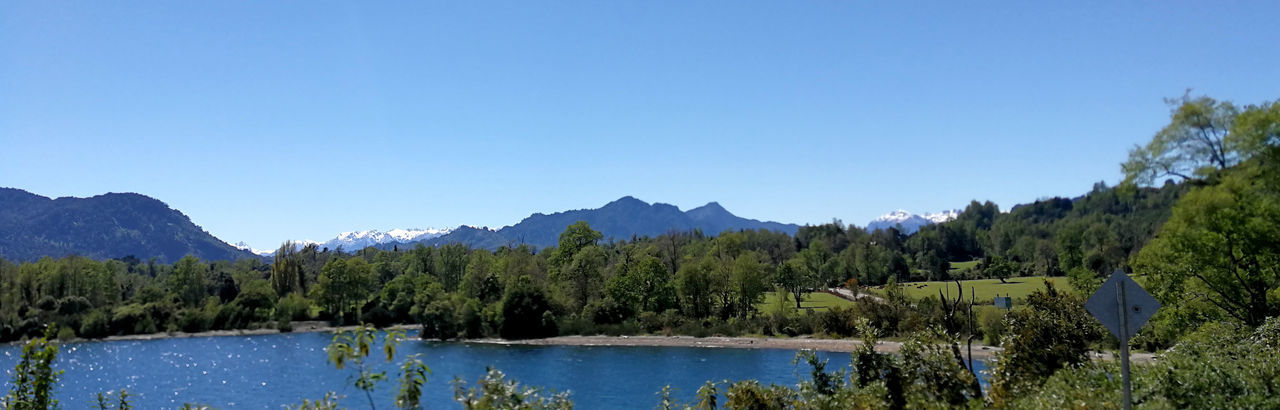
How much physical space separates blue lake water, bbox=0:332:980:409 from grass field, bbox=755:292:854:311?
1500cm

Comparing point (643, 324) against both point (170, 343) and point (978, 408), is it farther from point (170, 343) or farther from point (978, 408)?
point (978, 408)

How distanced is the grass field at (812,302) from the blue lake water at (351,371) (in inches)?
590

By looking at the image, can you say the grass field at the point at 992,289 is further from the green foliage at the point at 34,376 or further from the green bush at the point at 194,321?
the green bush at the point at 194,321

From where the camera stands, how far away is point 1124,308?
22.3ft

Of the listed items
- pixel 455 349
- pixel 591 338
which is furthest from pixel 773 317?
pixel 455 349

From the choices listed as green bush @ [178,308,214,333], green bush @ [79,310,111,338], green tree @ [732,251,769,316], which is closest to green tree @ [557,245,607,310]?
green tree @ [732,251,769,316]

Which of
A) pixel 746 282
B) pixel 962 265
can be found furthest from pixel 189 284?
pixel 962 265

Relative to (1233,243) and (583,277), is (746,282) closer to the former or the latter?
(583,277)

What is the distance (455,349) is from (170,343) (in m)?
32.2

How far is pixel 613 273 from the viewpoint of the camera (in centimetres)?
7888

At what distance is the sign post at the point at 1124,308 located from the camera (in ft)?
21.9

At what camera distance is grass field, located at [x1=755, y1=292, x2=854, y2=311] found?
71.4m

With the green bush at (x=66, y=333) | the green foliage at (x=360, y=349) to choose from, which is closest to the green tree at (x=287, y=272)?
the green bush at (x=66, y=333)

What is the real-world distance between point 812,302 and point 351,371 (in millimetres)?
47726
